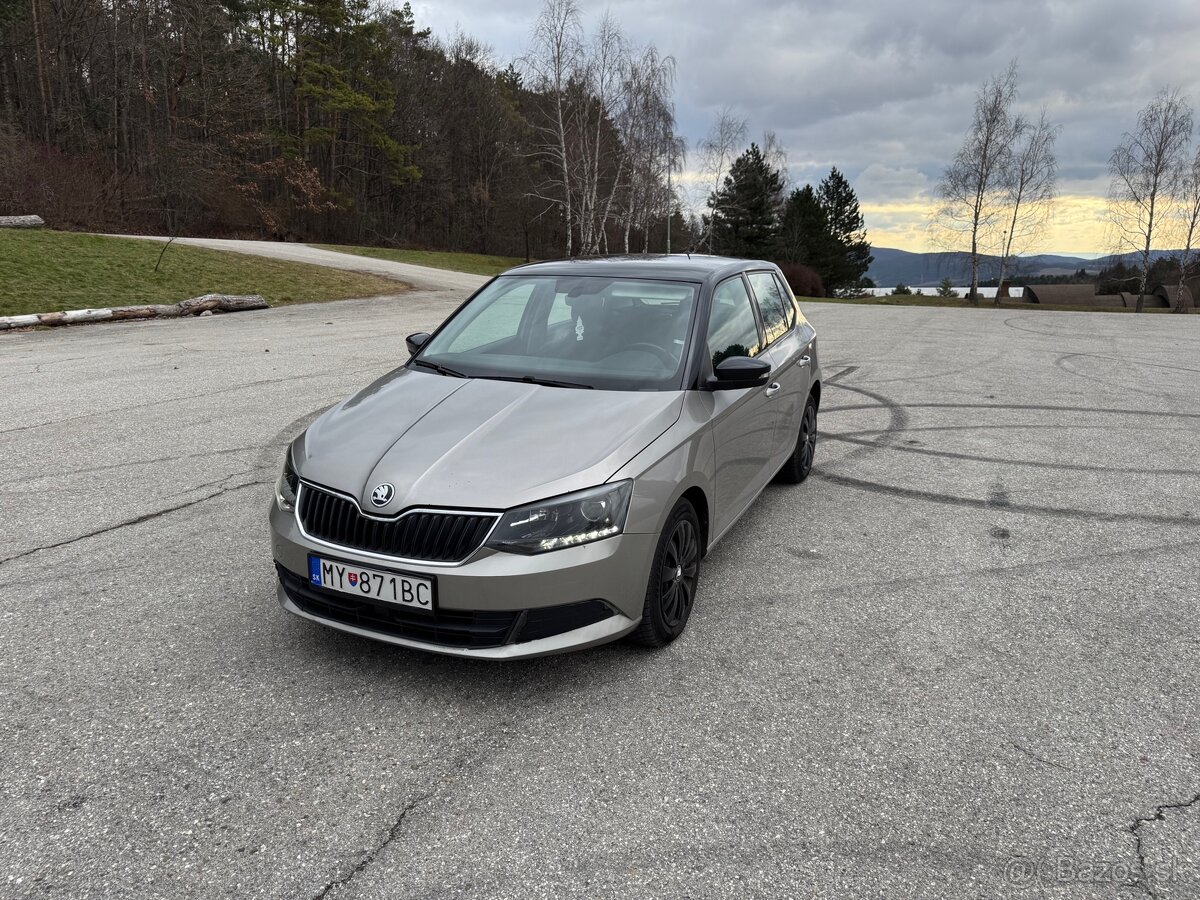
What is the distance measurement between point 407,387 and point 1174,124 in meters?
53.0

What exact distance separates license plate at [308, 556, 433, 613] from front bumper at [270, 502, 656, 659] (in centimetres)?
3

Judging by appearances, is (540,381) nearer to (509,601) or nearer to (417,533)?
(417,533)

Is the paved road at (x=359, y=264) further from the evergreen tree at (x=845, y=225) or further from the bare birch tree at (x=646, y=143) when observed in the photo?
the evergreen tree at (x=845, y=225)

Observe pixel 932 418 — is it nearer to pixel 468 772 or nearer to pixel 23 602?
pixel 468 772

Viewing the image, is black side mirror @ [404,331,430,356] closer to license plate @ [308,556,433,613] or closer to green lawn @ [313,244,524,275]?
license plate @ [308,556,433,613]

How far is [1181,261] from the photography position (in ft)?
152

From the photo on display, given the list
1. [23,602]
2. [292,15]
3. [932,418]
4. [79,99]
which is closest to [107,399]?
[23,602]

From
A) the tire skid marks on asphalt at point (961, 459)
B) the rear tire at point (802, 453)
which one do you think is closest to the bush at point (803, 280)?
the tire skid marks on asphalt at point (961, 459)

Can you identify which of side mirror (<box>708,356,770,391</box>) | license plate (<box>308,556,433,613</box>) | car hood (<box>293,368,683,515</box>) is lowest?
license plate (<box>308,556,433,613</box>)

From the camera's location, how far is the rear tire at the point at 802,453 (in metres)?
5.79

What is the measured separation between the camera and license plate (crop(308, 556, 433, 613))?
2895 millimetres

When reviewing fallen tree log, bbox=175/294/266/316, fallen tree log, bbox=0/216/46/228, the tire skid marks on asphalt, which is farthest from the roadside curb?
the tire skid marks on asphalt

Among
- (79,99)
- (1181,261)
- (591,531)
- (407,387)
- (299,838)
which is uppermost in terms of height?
(79,99)

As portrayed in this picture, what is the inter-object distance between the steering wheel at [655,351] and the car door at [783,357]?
105 centimetres
